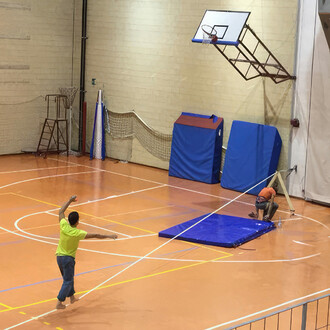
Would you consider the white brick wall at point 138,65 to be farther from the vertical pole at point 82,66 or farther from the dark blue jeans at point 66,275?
the dark blue jeans at point 66,275

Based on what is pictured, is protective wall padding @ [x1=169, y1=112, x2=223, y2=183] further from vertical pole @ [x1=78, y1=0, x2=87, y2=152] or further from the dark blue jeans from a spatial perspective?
the dark blue jeans

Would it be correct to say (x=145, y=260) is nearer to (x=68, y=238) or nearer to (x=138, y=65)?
(x=68, y=238)

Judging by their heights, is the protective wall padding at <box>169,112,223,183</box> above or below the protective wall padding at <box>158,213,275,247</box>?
above

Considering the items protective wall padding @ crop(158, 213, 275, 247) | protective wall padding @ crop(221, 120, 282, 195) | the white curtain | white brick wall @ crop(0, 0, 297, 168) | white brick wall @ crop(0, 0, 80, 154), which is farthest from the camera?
white brick wall @ crop(0, 0, 80, 154)

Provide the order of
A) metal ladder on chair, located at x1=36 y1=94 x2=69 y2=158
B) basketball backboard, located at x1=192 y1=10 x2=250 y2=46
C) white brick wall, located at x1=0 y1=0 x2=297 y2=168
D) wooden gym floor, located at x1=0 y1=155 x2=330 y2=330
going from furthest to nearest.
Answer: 1. metal ladder on chair, located at x1=36 y1=94 x2=69 y2=158
2. white brick wall, located at x1=0 y1=0 x2=297 y2=168
3. basketball backboard, located at x1=192 y1=10 x2=250 y2=46
4. wooden gym floor, located at x1=0 y1=155 x2=330 y2=330

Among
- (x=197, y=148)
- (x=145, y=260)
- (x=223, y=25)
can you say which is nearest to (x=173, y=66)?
(x=197, y=148)

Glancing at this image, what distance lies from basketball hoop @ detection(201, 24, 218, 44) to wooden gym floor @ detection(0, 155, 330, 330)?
13.1ft

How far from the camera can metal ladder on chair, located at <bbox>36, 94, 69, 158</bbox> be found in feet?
78.8

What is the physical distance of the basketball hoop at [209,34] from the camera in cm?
1805

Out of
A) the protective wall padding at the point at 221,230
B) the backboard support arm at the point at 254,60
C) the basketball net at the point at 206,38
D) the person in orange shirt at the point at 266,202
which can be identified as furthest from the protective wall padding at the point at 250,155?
the protective wall padding at the point at 221,230

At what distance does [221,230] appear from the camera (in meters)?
15.4

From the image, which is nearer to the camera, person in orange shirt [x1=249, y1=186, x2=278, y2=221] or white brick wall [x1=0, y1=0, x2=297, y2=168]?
person in orange shirt [x1=249, y1=186, x2=278, y2=221]

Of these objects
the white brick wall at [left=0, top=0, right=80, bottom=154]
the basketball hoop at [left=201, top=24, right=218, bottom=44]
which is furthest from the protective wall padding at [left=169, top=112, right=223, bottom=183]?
the white brick wall at [left=0, top=0, right=80, bottom=154]

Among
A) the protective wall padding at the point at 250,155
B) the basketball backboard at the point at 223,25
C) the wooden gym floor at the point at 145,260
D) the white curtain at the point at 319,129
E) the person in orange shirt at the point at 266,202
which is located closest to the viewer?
the wooden gym floor at the point at 145,260
